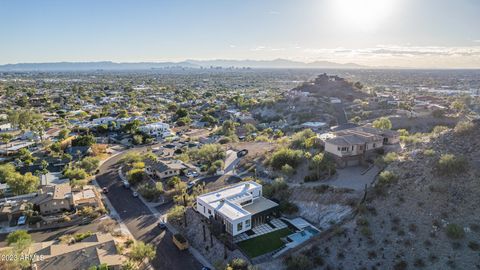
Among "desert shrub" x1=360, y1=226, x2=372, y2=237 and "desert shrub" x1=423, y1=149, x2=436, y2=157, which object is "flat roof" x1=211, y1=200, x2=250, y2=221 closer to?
"desert shrub" x1=360, y1=226, x2=372, y2=237

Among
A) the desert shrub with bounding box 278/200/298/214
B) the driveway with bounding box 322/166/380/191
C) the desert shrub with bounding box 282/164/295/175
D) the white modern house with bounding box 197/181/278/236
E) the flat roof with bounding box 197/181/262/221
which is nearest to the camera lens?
the white modern house with bounding box 197/181/278/236

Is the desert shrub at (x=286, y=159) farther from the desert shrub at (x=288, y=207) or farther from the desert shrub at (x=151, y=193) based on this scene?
the desert shrub at (x=151, y=193)

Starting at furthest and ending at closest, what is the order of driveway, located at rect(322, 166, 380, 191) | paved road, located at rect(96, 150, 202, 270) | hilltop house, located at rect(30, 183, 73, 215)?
1. hilltop house, located at rect(30, 183, 73, 215)
2. driveway, located at rect(322, 166, 380, 191)
3. paved road, located at rect(96, 150, 202, 270)

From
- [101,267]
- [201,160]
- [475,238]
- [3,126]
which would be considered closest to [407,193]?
[475,238]

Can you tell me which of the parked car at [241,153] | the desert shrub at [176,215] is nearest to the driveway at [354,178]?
the desert shrub at [176,215]

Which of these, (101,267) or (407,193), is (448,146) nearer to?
(407,193)

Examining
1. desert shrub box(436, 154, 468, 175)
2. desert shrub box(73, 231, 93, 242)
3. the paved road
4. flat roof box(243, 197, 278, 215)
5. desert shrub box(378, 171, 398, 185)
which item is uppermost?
desert shrub box(436, 154, 468, 175)

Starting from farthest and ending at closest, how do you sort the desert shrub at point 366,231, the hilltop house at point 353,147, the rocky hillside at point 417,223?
the hilltop house at point 353,147 → the desert shrub at point 366,231 → the rocky hillside at point 417,223

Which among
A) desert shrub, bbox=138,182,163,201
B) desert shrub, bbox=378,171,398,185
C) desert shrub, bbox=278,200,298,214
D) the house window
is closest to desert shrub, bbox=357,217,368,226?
desert shrub, bbox=378,171,398,185
